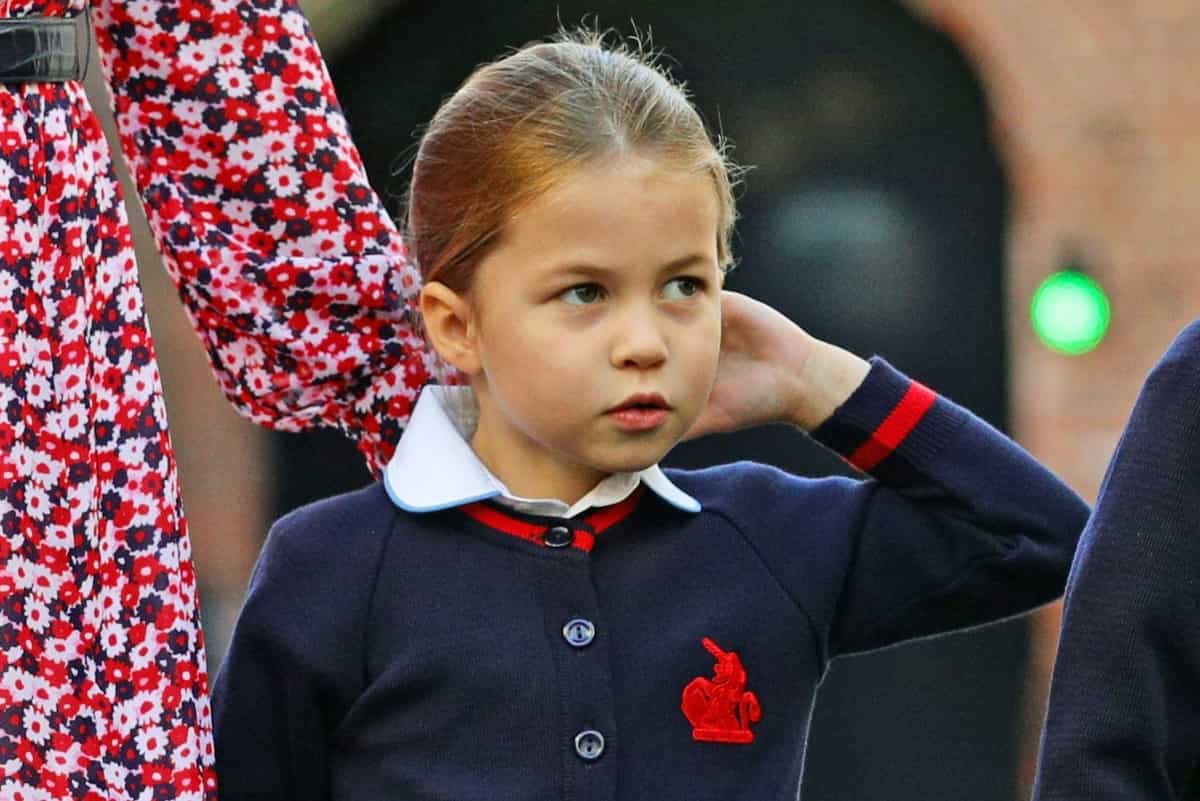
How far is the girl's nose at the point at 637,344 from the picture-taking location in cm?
244

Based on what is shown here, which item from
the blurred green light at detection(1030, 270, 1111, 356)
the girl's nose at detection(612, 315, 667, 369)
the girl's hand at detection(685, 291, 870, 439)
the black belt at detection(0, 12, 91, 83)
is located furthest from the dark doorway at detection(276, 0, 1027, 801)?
the girl's nose at detection(612, 315, 667, 369)

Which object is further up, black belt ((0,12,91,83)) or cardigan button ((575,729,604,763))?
black belt ((0,12,91,83))

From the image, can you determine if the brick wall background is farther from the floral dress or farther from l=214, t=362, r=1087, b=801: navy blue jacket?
the floral dress

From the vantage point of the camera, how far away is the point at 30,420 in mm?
2502

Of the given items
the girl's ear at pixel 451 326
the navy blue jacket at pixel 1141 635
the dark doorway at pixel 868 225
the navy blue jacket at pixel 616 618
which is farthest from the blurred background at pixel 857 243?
the navy blue jacket at pixel 1141 635

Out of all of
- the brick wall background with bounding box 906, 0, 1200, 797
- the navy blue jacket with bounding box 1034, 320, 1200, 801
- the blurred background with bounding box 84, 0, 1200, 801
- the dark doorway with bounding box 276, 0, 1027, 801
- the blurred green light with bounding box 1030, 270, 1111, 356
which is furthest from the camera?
the dark doorway with bounding box 276, 0, 1027, 801

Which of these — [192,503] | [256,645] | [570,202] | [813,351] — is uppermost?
[570,202]

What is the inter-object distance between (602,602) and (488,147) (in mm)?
441

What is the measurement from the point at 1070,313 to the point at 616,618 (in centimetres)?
394

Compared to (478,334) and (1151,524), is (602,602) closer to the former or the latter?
(478,334)

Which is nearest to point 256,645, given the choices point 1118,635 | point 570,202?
point 570,202

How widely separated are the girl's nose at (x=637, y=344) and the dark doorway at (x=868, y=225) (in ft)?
13.2

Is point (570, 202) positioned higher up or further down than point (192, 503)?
higher up

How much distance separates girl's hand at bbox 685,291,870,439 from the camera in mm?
2736
